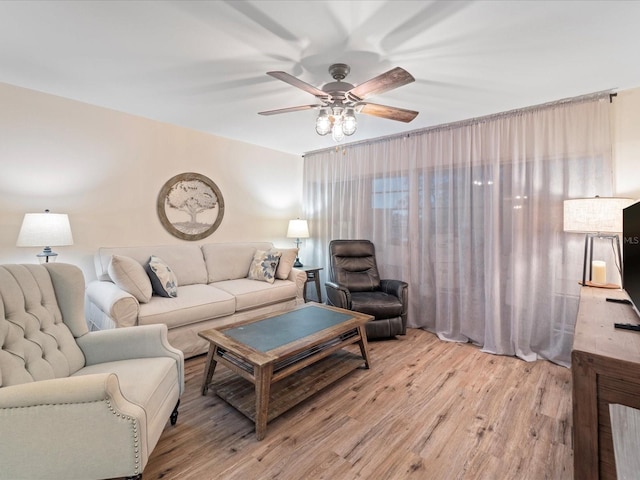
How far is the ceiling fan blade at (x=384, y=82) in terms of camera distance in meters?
1.68

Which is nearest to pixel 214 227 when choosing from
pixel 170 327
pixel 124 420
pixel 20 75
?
pixel 170 327

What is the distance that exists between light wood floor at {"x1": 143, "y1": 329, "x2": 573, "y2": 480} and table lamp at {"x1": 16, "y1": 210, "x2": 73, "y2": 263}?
62.3 inches

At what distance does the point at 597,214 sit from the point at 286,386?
264 centimetres

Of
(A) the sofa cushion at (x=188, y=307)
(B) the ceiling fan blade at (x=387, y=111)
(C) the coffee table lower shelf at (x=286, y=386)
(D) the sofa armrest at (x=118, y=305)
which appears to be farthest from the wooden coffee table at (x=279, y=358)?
(B) the ceiling fan blade at (x=387, y=111)

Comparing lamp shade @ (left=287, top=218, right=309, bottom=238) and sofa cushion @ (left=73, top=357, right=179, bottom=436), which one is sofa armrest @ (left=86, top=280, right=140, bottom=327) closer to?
sofa cushion @ (left=73, top=357, right=179, bottom=436)

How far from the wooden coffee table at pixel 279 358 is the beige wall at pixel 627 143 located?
2450 mm

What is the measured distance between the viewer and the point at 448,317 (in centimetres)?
332

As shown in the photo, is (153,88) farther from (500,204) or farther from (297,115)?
(500,204)

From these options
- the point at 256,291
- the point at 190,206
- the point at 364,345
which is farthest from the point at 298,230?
the point at 364,345

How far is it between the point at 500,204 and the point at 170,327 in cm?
334

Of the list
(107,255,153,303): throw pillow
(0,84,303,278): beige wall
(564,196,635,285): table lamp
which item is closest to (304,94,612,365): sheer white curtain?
(564,196,635,285): table lamp

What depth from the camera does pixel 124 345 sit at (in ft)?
5.85

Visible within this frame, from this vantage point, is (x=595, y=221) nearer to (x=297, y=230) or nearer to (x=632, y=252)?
(x=632, y=252)

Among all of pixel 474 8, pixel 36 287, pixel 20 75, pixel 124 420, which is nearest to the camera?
pixel 124 420
